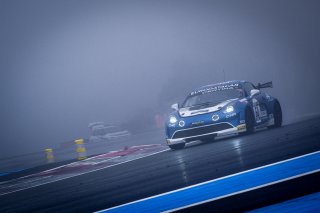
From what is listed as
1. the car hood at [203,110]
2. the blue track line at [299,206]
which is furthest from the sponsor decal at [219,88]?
the blue track line at [299,206]

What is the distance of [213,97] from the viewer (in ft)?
39.0

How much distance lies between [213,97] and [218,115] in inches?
46.6

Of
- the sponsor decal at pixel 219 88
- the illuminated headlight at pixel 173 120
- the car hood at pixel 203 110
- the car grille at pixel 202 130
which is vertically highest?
the sponsor decal at pixel 219 88

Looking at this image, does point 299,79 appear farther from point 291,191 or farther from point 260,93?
point 291,191

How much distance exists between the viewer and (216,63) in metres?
45.6

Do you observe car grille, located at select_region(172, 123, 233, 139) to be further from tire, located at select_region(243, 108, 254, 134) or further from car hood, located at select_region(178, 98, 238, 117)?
tire, located at select_region(243, 108, 254, 134)

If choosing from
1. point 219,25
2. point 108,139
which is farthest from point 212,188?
point 219,25

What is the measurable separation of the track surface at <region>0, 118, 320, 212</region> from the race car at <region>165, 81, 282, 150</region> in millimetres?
1640

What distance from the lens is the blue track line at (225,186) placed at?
493 cm

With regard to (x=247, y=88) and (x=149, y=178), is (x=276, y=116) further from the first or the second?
(x=149, y=178)

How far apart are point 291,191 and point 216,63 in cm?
4164

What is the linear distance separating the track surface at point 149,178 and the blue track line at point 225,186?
306 mm

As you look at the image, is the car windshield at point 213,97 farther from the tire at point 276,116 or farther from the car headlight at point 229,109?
the tire at point 276,116

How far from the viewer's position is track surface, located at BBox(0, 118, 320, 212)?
6.01 meters
